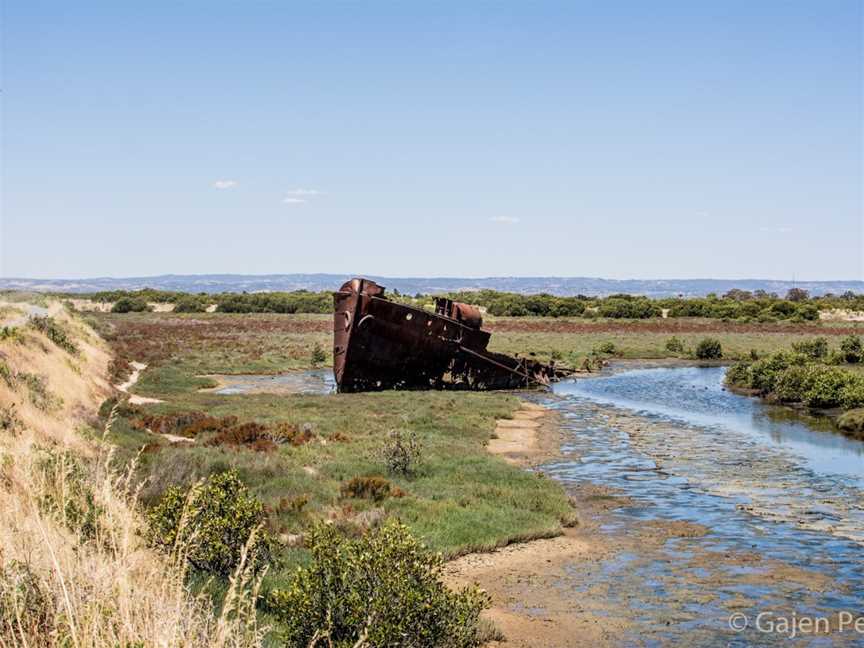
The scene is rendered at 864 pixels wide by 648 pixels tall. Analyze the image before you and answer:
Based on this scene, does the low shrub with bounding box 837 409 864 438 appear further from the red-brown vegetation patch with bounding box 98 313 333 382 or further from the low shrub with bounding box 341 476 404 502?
the red-brown vegetation patch with bounding box 98 313 333 382

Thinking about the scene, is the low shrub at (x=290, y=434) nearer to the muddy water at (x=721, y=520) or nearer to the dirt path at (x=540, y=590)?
the muddy water at (x=721, y=520)

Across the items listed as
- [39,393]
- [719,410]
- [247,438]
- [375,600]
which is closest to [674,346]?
[719,410]

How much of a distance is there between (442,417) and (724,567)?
16.0m

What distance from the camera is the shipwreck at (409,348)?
32875mm

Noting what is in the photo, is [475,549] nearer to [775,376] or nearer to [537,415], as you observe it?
[537,415]

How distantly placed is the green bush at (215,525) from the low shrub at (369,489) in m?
4.74

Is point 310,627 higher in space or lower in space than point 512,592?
higher

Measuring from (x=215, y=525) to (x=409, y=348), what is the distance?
25.3 m

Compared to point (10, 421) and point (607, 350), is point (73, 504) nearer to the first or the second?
point (10, 421)

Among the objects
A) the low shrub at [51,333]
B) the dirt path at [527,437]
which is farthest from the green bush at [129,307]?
the dirt path at [527,437]

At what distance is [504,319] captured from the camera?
93688mm

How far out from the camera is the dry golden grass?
522cm

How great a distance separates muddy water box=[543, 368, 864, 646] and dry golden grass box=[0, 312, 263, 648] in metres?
5.53

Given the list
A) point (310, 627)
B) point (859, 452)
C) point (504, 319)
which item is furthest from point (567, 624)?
point (504, 319)
